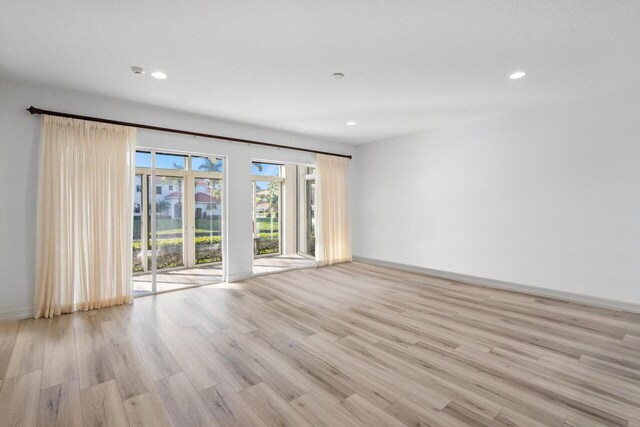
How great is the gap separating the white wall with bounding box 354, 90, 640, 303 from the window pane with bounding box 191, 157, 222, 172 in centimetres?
347

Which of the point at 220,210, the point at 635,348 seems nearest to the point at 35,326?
the point at 220,210

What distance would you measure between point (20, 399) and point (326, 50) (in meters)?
3.51

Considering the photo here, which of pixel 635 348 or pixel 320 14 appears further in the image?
pixel 635 348

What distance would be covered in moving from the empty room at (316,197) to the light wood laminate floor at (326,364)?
2 centimetres

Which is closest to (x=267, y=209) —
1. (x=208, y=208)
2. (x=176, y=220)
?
(x=208, y=208)

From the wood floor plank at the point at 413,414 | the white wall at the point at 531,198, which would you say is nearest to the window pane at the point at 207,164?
the white wall at the point at 531,198

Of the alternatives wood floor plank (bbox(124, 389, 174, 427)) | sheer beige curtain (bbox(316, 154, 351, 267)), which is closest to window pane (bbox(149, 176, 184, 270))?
sheer beige curtain (bbox(316, 154, 351, 267))

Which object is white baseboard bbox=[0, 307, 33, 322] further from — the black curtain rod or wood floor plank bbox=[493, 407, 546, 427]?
wood floor plank bbox=[493, 407, 546, 427]

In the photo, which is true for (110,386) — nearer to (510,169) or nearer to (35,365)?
(35,365)

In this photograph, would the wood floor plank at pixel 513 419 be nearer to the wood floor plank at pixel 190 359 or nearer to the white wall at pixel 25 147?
the wood floor plank at pixel 190 359

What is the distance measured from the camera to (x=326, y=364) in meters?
2.35

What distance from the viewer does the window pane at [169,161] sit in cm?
464

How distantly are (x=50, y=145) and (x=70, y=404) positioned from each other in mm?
2961

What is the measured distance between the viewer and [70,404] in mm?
1872
